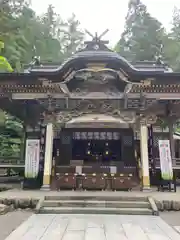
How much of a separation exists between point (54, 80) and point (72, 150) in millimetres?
3797

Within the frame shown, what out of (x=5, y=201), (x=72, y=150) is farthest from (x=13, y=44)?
(x=5, y=201)

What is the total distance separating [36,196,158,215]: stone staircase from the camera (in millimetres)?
7180

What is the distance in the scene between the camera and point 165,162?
10.1 metres

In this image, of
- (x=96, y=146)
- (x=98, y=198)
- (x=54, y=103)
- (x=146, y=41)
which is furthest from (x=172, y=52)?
(x=98, y=198)

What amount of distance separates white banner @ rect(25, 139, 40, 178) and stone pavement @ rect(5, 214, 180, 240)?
138 inches

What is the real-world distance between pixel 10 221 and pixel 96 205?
7.63 feet

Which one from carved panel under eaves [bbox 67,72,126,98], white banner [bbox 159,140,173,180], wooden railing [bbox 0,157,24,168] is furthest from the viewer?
wooden railing [bbox 0,157,24,168]

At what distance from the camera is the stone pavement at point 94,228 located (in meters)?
5.02

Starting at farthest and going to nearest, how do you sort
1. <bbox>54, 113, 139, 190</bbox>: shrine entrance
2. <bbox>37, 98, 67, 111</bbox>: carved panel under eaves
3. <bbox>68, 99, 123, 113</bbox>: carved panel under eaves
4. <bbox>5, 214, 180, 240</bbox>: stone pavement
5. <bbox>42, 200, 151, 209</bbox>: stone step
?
<bbox>68, 99, 123, 113</bbox>: carved panel under eaves
<bbox>37, 98, 67, 111</bbox>: carved panel under eaves
<bbox>54, 113, 139, 190</bbox>: shrine entrance
<bbox>42, 200, 151, 209</bbox>: stone step
<bbox>5, 214, 180, 240</bbox>: stone pavement

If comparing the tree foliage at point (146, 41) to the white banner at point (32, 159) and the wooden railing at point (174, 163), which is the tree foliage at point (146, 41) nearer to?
the wooden railing at point (174, 163)

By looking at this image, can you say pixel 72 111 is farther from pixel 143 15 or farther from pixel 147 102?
pixel 143 15

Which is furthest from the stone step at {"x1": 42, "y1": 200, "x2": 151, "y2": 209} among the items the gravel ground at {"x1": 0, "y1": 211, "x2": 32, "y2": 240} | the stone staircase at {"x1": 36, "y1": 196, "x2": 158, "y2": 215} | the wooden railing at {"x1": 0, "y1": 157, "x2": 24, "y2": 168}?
the wooden railing at {"x1": 0, "y1": 157, "x2": 24, "y2": 168}

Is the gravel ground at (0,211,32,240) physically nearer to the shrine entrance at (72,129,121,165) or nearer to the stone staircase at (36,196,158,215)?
the stone staircase at (36,196,158,215)

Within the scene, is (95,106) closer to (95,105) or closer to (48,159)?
(95,105)
